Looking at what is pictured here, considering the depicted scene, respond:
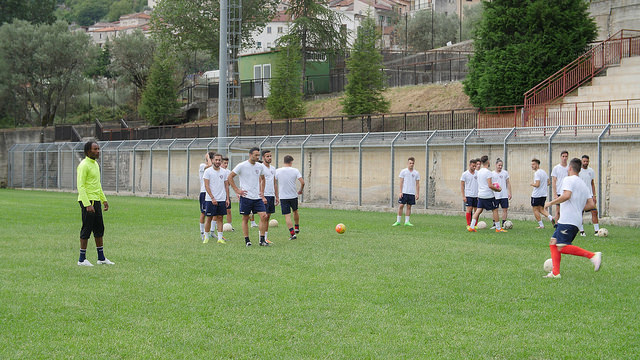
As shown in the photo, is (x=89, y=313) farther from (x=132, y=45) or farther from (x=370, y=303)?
(x=132, y=45)

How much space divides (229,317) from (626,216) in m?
16.6

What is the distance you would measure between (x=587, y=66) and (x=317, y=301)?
2597 centimetres

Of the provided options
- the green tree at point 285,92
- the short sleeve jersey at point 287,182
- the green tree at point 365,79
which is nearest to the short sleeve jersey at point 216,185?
the short sleeve jersey at point 287,182

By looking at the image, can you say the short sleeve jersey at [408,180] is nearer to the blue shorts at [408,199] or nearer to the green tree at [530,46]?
the blue shorts at [408,199]

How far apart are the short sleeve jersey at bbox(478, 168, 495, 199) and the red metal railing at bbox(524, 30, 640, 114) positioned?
1262 centimetres

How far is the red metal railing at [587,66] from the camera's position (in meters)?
29.9

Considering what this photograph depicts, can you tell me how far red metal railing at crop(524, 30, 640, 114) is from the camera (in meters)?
29.9

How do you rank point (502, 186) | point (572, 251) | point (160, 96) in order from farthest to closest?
point (160, 96) < point (502, 186) < point (572, 251)

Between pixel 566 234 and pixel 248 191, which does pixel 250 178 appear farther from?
pixel 566 234

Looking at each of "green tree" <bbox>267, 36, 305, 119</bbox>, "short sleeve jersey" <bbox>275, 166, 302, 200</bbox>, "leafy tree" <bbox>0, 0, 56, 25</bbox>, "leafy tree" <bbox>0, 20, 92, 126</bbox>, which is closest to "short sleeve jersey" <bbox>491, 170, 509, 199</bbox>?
"short sleeve jersey" <bbox>275, 166, 302, 200</bbox>

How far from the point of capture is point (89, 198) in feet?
37.3

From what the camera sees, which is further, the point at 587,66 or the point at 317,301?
the point at 587,66

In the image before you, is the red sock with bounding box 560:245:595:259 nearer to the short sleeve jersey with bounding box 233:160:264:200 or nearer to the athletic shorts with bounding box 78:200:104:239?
the short sleeve jersey with bounding box 233:160:264:200

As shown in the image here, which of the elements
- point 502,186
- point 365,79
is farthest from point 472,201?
point 365,79
